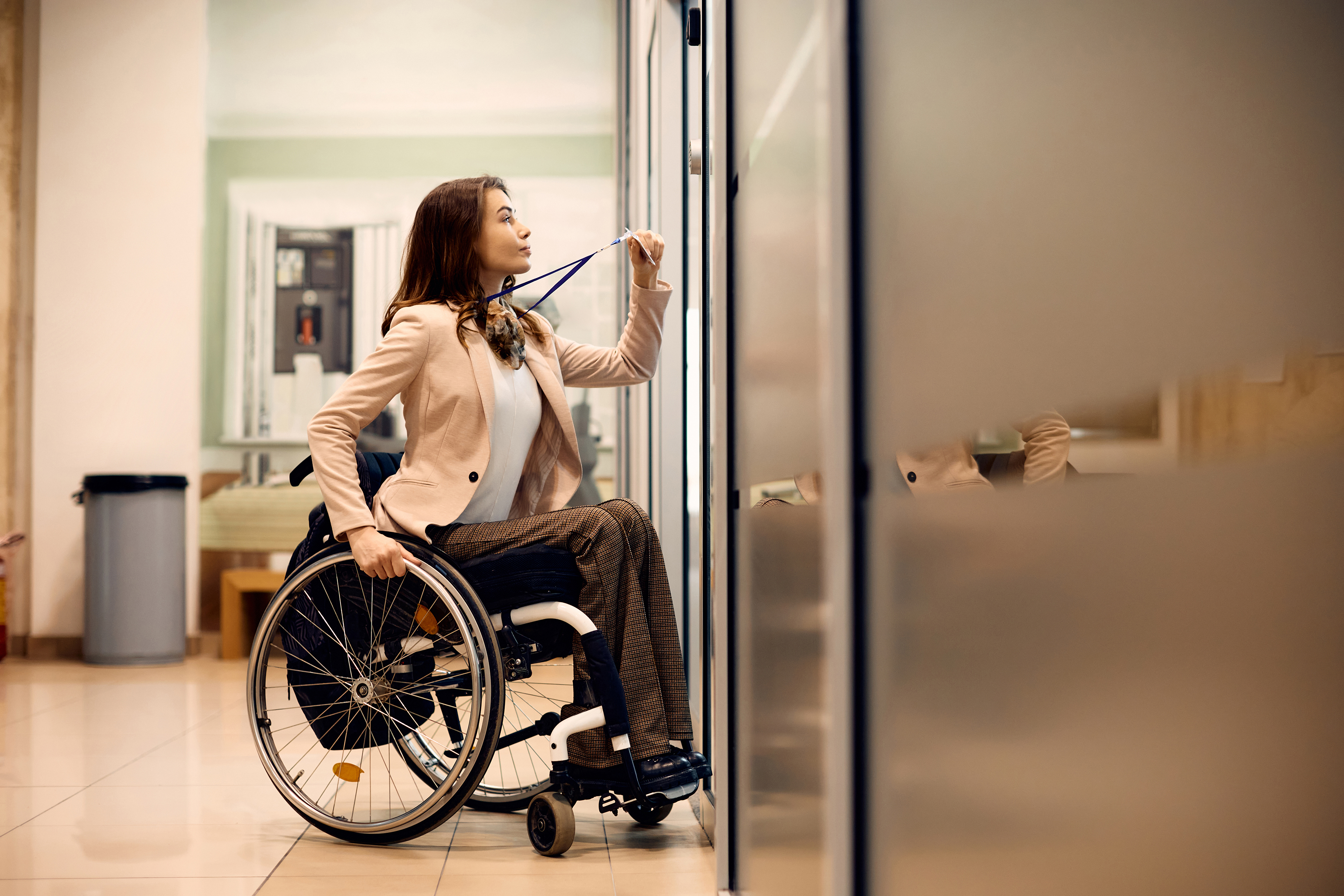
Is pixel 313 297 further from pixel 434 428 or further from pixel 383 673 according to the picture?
pixel 383 673

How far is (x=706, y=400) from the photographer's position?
225cm

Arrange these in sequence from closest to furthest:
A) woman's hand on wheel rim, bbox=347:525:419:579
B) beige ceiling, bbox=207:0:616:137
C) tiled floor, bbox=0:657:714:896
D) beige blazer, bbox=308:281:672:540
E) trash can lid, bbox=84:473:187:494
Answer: tiled floor, bbox=0:657:714:896 < woman's hand on wheel rim, bbox=347:525:419:579 < beige blazer, bbox=308:281:672:540 < trash can lid, bbox=84:473:187:494 < beige ceiling, bbox=207:0:616:137

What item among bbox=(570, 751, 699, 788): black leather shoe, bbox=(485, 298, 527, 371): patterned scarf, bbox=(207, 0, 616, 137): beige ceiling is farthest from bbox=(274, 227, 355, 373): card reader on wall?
bbox=(570, 751, 699, 788): black leather shoe

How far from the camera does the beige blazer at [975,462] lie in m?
0.49

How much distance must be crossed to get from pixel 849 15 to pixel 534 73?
427cm

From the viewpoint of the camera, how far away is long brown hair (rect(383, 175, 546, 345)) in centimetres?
210

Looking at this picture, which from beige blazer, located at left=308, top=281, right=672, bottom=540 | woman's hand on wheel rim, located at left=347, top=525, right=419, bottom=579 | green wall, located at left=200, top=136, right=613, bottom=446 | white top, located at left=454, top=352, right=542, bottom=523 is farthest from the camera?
green wall, located at left=200, top=136, right=613, bottom=446

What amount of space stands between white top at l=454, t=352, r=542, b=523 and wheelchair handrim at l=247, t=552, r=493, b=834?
215 mm

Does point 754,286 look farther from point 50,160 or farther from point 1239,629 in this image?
point 50,160

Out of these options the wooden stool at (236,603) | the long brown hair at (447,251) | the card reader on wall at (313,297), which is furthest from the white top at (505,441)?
the card reader on wall at (313,297)

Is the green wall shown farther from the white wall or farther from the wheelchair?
the wheelchair

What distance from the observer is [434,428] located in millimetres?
1983

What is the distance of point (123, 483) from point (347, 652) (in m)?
2.93

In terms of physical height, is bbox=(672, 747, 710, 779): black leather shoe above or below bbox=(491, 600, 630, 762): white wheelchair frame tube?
below
